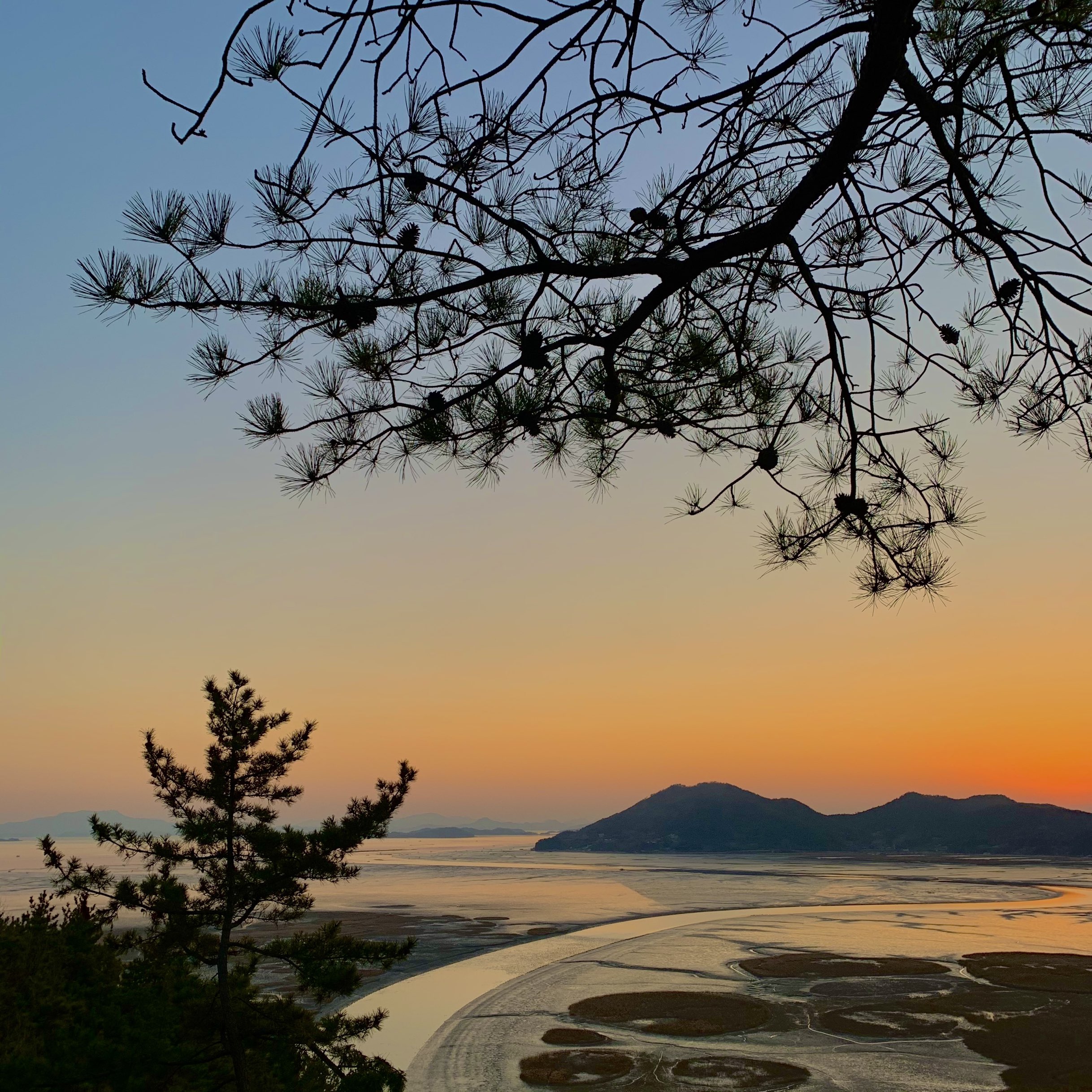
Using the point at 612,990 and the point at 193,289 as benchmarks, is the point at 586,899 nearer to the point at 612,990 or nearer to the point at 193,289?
the point at 612,990

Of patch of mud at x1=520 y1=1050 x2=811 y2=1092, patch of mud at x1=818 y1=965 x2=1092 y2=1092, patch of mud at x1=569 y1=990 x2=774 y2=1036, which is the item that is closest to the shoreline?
patch of mud at x1=520 y1=1050 x2=811 y2=1092

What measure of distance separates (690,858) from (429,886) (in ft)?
173

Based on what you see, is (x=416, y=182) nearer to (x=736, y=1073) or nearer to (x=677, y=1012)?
(x=736, y=1073)

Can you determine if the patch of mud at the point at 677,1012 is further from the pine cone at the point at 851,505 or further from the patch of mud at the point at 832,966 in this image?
the pine cone at the point at 851,505

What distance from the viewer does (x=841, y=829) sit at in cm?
14725

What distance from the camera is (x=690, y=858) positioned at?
95.9m

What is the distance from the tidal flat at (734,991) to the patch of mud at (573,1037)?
0.19 feet

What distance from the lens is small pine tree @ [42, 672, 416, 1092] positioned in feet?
→ 25.8

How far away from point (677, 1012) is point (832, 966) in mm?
5752

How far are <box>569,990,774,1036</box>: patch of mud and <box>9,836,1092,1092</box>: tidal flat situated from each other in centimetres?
5

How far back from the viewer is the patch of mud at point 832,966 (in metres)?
18.8

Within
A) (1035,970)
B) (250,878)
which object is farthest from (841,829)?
(250,878)

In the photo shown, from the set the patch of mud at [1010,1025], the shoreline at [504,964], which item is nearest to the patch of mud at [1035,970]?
the patch of mud at [1010,1025]

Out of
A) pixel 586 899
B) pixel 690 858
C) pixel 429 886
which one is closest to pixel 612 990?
pixel 586 899
